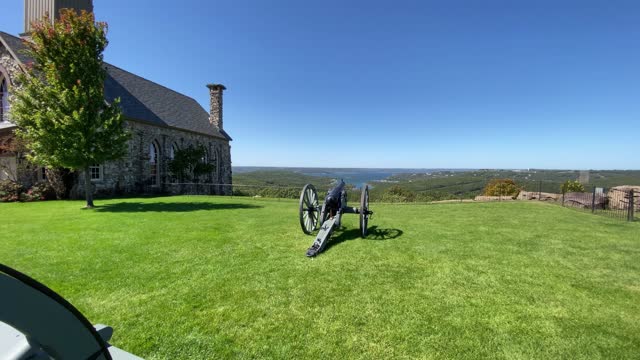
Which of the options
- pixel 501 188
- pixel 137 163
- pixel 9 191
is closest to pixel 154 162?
pixel 137 163

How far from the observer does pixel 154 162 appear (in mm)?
22156

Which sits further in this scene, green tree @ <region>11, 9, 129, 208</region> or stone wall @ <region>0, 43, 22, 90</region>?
stone wall @ <region>0, 43, 22, 90</region>

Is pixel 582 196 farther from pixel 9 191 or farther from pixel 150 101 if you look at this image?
pixel 150 101

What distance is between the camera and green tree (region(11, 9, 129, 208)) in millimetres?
11797

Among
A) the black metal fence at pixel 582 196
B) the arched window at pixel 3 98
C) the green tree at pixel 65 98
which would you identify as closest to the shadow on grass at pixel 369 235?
the black metal fence at pixel 582 196

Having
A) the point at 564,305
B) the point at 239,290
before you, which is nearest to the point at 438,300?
the point at 564,305

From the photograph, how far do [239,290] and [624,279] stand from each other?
20.3 feet

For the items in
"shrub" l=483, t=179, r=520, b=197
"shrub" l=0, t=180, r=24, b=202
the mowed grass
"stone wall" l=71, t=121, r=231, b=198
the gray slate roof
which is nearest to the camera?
the mowed grass

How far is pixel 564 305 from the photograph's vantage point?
14.0 feet

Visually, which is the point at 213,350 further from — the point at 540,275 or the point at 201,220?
the point at 201,220

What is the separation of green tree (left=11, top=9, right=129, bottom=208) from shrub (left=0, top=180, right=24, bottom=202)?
513 centimetres

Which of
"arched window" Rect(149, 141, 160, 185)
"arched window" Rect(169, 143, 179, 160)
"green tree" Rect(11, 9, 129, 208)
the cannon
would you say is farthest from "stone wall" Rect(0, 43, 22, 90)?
the cannon

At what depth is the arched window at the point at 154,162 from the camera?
21655mm

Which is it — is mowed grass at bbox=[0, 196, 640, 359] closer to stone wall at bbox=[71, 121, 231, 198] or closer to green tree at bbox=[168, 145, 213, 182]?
stone wall at bbox=[71, 121, 231, 198]
